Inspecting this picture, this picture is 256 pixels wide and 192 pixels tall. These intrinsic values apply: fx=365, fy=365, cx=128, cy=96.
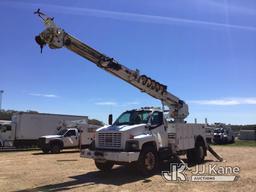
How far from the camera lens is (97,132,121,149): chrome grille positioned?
13.7m

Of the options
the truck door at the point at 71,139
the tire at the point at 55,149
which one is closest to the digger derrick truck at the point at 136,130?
the tire at the point at 55,149

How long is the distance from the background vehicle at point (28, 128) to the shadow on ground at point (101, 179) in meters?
18.0

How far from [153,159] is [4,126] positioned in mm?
22528

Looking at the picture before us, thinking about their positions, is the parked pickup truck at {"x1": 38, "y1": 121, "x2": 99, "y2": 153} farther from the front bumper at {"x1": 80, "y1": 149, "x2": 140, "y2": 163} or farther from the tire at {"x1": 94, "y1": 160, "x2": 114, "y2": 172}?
the front bumper at {"x1": 80, "y1": 149, "x2": 140, "y2": 163}

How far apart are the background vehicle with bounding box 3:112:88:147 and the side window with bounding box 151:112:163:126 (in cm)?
1820

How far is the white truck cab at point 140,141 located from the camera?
13.4 m

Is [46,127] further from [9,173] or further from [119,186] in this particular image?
[119,186]

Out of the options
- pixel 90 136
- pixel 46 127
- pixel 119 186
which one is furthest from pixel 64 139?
pixel 119 186

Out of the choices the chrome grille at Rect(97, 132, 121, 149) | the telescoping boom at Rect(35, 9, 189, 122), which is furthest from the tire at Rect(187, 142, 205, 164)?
the chrome grille at Rect(97, 132, 121, 149)

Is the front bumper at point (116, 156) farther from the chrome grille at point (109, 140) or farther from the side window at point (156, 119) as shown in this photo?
the side window at point (156, 119)

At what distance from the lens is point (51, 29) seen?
41.3 feet

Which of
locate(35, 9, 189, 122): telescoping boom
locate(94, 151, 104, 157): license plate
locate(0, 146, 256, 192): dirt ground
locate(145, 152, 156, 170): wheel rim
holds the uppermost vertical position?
locate(35, 9, 189, 122): telescoping boom

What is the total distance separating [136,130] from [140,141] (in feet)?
1.89

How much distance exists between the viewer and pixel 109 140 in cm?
1396
